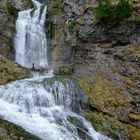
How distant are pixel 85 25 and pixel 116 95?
7658 mm

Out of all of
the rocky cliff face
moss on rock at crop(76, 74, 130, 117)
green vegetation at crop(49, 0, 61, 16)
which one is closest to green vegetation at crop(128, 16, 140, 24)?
the rocky cliff face

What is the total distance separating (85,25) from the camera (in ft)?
83.7

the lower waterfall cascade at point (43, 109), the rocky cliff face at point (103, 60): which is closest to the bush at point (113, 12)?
the rocky cliff face at point (103, 60)

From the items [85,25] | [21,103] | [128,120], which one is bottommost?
[128,120]

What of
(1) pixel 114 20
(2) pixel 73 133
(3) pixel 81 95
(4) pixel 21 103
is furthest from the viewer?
(1) pixel 114 20

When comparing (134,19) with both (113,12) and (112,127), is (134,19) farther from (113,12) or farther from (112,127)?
(112,127)

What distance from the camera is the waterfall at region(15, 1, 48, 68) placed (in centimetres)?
2828

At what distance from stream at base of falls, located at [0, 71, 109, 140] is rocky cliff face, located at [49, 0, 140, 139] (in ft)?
4.03

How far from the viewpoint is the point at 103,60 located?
2306cm

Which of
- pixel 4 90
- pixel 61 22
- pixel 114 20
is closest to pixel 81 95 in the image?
pixel 4 90

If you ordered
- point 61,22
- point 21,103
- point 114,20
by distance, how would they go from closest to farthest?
1. point 21,103
2. point 114,20
3. point 61,22

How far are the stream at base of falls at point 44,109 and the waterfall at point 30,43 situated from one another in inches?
309

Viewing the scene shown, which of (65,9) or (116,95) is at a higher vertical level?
(65,9)

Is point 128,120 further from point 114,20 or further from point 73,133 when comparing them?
point 114,20
